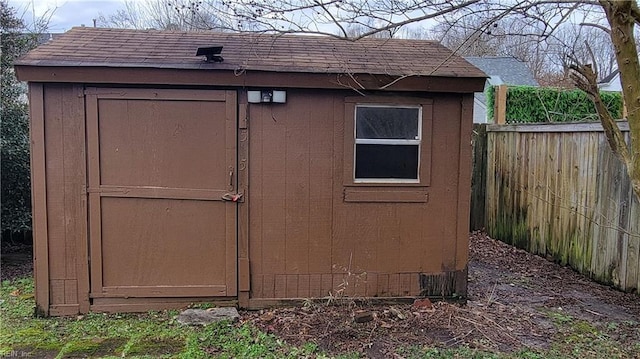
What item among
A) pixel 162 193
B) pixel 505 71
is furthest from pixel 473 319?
pixel 505 71

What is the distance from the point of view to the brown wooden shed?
419 cm

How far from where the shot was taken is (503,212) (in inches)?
293

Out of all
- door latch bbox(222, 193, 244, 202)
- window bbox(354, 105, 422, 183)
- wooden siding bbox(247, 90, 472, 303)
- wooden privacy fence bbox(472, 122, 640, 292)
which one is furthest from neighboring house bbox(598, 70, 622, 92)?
door latch bbox(222, 193, 244, 202)

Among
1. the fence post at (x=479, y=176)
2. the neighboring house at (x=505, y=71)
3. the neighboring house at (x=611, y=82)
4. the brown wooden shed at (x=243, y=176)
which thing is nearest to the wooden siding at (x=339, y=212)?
the brown wooden shed at (x=243, y=176)

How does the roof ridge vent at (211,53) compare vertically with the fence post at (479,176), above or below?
above

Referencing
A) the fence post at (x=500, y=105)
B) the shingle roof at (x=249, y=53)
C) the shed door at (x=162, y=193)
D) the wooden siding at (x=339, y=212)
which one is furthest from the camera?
the fence post at (x=500, y=105)

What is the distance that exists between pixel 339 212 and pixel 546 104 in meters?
7.57

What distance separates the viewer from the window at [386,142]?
444 centimetres

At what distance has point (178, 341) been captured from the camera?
146 inches

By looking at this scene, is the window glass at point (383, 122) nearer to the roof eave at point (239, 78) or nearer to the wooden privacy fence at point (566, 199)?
the roof eave at point (239, 78)

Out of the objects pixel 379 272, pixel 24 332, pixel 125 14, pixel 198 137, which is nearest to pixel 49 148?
pixel 198 137

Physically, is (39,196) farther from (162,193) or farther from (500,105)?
(500,105)

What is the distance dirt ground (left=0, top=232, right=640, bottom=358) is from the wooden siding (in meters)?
0.25

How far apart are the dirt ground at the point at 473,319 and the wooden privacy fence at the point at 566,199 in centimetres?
37
